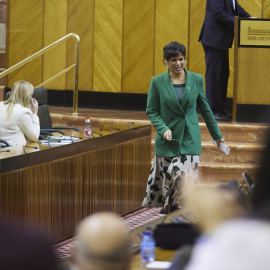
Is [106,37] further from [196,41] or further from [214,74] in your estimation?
[214,74]

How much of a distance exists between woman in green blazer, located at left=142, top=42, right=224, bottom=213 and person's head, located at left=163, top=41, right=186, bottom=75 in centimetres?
1

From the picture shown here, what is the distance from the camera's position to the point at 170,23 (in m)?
10.8

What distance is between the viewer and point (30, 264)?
139 cm

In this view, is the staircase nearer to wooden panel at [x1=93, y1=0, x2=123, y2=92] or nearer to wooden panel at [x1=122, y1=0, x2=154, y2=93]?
wooden panel at [x1=122, y1=0, x2=154, y2=93]

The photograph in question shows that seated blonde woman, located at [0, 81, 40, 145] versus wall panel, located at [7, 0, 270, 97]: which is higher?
wall panel, located at [7, 0, 270, 97]

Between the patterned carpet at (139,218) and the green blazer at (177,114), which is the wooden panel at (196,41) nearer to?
the patterned carpet at (139,218)

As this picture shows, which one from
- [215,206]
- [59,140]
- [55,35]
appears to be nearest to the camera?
[215,206]

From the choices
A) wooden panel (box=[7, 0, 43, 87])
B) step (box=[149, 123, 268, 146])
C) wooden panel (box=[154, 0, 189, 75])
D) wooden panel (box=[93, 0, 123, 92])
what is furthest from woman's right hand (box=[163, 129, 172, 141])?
wooden panel (box=[7, 0, 43, 87])

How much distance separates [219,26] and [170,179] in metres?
3.18

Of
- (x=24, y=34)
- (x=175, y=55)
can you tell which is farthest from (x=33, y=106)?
(x=24, y=34)

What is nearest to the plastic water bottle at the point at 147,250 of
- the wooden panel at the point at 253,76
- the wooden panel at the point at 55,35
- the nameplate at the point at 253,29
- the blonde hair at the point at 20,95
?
the blonde hair at the point at 20,95

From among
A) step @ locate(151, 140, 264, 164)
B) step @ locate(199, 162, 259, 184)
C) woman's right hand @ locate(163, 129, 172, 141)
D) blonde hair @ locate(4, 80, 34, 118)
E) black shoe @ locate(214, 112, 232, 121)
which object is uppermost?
blonde hair @ locate(4, 80, 34, 118)

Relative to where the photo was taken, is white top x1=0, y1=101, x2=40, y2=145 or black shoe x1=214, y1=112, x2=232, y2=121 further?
black shoe x1=214, y1=112, x2=232, y2=121

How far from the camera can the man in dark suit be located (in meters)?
8.57
